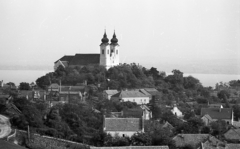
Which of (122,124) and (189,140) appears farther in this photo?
(122,124)

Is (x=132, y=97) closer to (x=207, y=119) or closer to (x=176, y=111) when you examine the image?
(x=176, y=111)

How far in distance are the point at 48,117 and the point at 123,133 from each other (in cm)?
470

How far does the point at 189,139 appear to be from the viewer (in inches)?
1362

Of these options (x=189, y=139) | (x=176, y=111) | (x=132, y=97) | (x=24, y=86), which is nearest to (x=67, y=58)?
(x=24, y=86)

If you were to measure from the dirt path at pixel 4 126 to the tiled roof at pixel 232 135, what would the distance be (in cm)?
1416

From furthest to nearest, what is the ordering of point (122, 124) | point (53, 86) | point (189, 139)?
point (53, 86)
point (122, 124)
point (189, 139)

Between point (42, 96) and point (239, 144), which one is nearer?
point (239, 144)

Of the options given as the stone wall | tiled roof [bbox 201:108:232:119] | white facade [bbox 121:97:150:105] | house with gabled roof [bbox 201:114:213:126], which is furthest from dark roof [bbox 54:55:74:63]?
the stone wall

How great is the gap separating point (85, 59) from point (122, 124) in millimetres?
35877

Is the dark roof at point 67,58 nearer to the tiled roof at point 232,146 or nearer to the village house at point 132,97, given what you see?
the village house at point 132,97

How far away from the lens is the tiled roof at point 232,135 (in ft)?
121

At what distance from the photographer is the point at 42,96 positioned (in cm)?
5147

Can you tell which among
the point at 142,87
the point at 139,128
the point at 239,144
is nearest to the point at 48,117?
the point at 139,128

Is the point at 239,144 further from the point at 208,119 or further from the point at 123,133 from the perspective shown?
the point at 208,119
